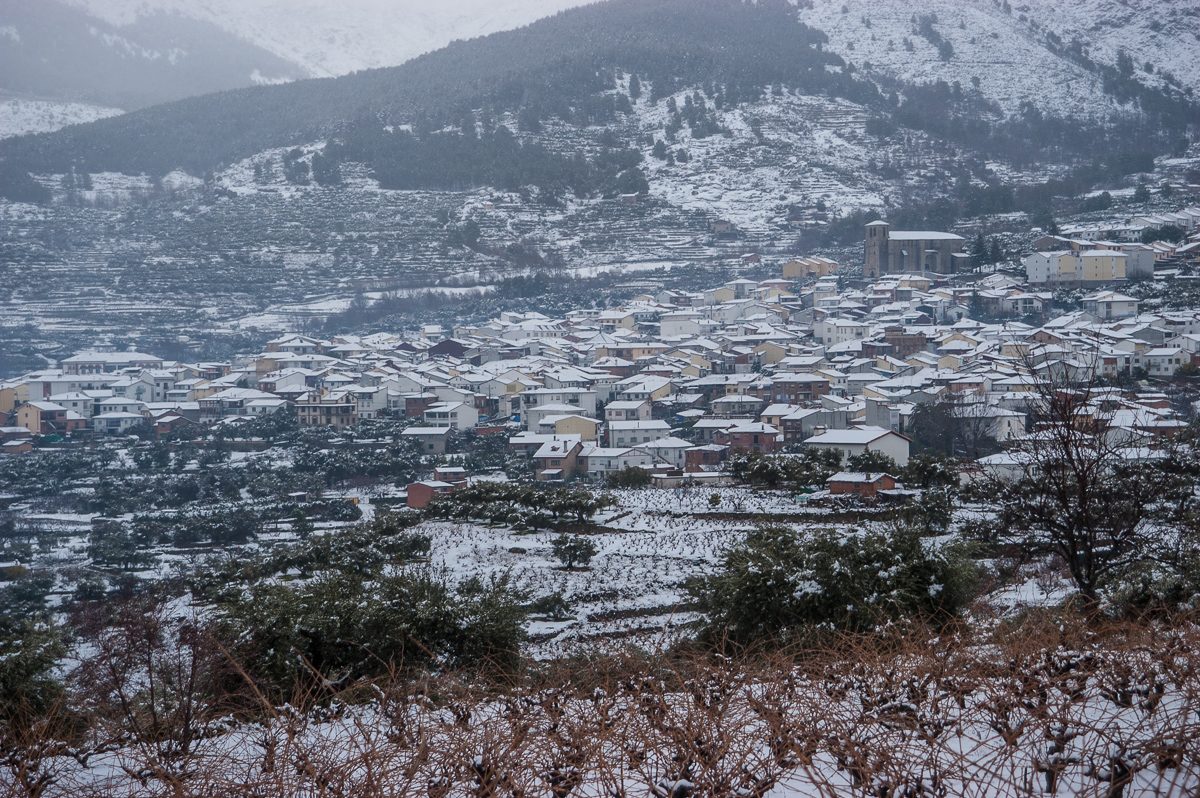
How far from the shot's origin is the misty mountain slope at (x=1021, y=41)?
7012 cm

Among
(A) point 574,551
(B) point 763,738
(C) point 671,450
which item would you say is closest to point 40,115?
(C) point 671,450

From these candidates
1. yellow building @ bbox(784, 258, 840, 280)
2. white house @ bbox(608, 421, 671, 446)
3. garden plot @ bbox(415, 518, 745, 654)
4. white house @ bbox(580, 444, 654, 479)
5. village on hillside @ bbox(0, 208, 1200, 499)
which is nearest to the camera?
garden plot @ bbox(415, 518, 745, 654)

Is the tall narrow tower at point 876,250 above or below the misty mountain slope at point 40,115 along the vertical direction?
below

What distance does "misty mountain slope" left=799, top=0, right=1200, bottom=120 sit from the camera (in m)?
70.1

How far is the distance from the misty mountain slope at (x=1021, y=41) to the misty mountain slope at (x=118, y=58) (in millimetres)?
67400

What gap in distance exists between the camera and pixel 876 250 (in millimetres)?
40312

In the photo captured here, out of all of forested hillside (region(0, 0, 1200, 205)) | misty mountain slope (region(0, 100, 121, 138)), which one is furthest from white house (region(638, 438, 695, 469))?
misty mountain slope (region(0, 100, 121, 138))

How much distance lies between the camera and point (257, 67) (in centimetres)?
12400

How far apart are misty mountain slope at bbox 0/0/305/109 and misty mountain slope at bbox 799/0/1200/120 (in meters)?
67.4

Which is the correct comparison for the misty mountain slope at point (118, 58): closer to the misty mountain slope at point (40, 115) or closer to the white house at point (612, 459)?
the misty mountain slope at point (40, 115)

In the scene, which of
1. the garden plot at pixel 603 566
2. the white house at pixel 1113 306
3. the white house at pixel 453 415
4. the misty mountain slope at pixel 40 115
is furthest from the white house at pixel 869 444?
the misty mountain slope at pixel 40 115

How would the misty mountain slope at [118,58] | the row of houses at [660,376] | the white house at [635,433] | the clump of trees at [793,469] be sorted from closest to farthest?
the clump of trees at [793,469] < the row of houses at [660,376] < the white house at [635,433] < the misty mountain slope at [118,58]

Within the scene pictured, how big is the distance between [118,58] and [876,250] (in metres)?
102

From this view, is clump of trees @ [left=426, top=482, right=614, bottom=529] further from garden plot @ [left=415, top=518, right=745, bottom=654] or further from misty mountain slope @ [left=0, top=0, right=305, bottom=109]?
misty mountain slope @ [left=0, top=0, right=305, bottom=109]
